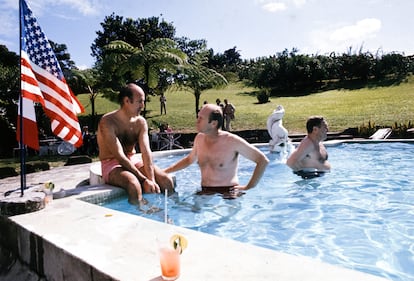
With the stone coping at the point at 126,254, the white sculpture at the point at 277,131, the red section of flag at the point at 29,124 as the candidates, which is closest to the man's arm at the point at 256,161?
the stone coping at the point at 126,254

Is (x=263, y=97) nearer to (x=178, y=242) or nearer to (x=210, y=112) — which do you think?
(x=210, y=112)

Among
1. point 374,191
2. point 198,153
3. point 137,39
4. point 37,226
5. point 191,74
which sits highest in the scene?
point 137,39

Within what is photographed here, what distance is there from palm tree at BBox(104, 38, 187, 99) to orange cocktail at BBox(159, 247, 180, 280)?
1509 centimetres

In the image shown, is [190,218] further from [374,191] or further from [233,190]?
[374,191]

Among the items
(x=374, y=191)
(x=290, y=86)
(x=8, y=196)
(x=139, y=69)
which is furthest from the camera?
(x=290, y=86)

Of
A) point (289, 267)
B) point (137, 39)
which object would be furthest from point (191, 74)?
point (137, 39)

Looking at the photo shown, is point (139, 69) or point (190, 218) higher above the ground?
point (139, 69)

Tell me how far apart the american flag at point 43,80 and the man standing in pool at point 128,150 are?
31.5 inches

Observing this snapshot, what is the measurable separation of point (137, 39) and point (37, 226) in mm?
36498

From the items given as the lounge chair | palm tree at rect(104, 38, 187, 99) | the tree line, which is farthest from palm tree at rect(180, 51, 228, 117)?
the lounge chair

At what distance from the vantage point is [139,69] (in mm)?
17266

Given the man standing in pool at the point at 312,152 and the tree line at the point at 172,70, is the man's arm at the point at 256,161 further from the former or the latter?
the tree line at the point at 172,70

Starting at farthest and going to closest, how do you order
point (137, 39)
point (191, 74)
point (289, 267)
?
point (137, 39), point (191, 74), point (289, 267)

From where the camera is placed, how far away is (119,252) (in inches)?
86.0
